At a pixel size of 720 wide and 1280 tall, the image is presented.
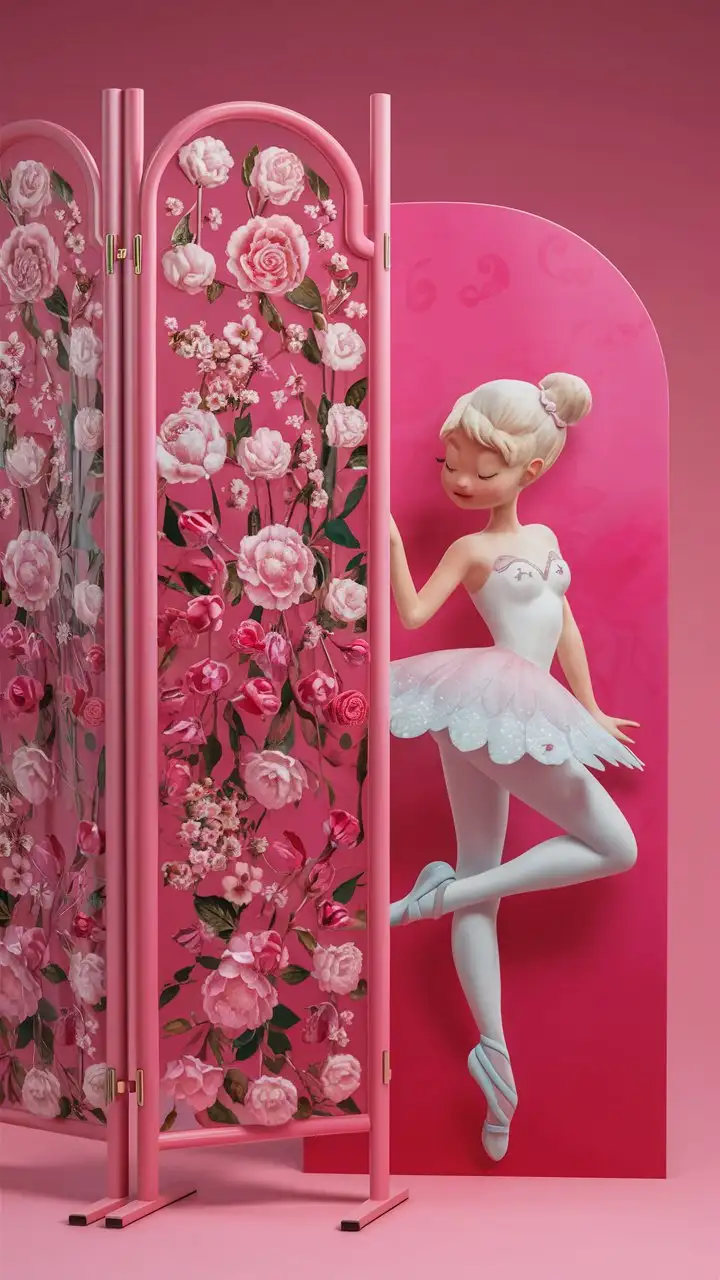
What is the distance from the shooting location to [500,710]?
11.8 ft

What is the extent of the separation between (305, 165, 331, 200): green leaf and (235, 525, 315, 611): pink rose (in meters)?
0.71

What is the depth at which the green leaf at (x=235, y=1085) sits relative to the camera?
346cm

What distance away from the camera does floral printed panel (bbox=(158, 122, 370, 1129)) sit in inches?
134

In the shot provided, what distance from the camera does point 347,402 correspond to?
11.4 ft

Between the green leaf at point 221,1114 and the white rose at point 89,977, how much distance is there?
13.3 inches

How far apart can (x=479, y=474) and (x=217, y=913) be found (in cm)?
113

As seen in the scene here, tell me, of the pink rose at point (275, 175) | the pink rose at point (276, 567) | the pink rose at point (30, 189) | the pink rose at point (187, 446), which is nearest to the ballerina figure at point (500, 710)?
the pink rose at point (276, 567)

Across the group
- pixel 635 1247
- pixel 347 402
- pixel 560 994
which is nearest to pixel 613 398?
pixel 347 402

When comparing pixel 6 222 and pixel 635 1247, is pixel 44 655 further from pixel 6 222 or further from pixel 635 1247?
pixel 635 1247

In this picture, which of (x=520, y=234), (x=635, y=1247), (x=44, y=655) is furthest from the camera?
(x=520, y=234)

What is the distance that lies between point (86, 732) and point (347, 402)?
2.94 feet

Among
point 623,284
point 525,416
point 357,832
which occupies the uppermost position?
point 623,284

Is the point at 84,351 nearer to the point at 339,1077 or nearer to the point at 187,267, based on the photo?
the point at 187,267

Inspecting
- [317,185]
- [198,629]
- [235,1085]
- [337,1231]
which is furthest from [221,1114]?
[317,185]
